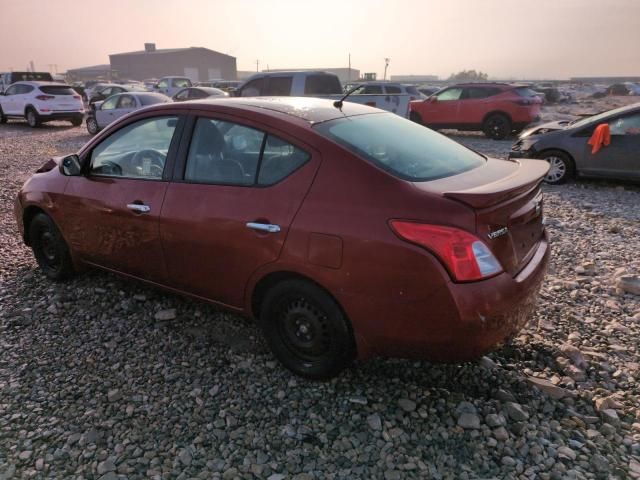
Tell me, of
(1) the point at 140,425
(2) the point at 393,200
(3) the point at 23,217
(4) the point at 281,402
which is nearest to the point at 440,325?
(2) the point at 393,200

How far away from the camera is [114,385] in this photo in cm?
288

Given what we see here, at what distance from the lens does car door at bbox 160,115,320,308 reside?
2.64 meters

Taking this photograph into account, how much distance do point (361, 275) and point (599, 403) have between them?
5.16 ft

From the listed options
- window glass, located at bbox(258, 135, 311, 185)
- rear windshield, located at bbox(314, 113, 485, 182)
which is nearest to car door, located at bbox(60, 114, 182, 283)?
window glass, located at bbox(258, 135, 311, 185)

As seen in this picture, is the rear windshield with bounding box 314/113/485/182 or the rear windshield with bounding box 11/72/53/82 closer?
the rear windshield with bounding box 314/113/485/182

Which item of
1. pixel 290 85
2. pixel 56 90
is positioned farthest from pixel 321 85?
pixel 56 90

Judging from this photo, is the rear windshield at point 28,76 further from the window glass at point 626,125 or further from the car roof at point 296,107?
the window glass at point 626,125

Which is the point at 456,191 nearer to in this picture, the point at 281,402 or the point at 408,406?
the point at 408,406

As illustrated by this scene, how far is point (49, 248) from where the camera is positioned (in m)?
4.28

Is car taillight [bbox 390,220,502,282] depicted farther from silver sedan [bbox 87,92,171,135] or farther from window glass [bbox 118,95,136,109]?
window glass [bbox 118,95,136,109]

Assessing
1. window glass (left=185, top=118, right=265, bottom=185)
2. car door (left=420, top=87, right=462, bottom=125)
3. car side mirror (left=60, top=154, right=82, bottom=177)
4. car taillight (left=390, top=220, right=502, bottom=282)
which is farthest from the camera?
car door (left=420, top=87, right=462, bottom=125)

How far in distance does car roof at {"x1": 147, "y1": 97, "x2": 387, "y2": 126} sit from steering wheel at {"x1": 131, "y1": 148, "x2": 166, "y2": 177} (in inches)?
13.3

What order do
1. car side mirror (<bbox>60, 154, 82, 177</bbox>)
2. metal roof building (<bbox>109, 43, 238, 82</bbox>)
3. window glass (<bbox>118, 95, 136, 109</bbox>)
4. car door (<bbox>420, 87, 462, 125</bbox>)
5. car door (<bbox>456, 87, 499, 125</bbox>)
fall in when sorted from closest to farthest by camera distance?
car side mirror (<bbox>60, 154, 82, 177</bbox>) < car door (<bbox>456, 87, 499, 125</bbox>) < car door (<bbox>420, 87, 462, 125</bbox>) < window glass (<bbox>118, 95, 136, 109</bbox>) < metal roof building (<bbox>109, 43, 238, 82</bbox>)

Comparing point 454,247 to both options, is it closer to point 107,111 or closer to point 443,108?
point 443,108
